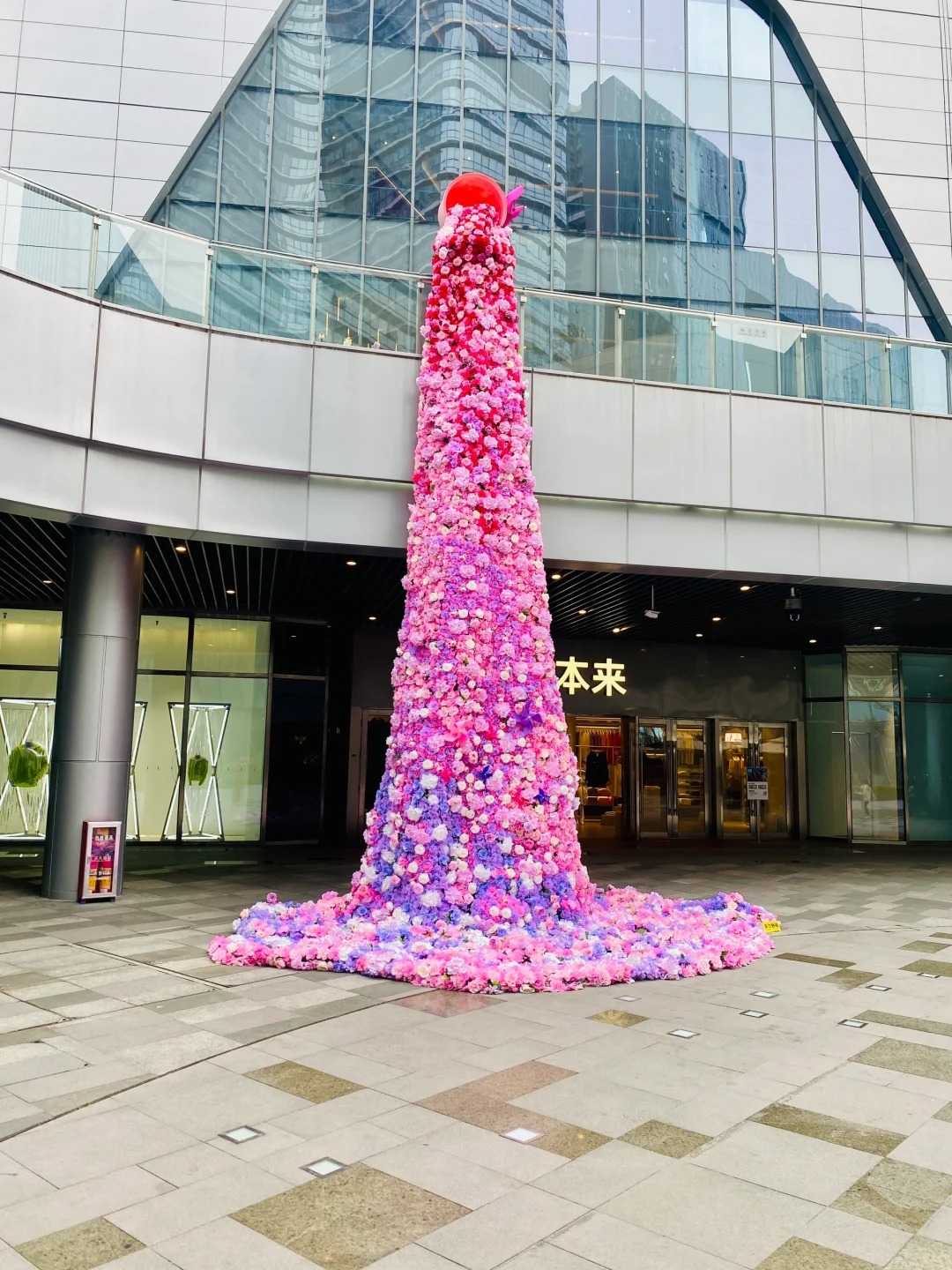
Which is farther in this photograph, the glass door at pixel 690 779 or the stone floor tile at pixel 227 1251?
the glass door at pixel 690 779

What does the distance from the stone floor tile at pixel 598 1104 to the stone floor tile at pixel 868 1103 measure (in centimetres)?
77

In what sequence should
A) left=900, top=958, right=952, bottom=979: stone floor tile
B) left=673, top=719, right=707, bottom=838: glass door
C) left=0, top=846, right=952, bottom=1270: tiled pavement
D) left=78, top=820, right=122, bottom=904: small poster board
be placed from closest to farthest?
left=0, top=846, right=952, bottom=1270: tiled pavement
left=900, top=958, right=952, bottom=979: stone floor tile
left=78, top=820, right=122, bottom=904: small poster board
left=673, top=719, right=707, bottom=838: glass door

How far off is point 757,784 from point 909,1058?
1503 cm

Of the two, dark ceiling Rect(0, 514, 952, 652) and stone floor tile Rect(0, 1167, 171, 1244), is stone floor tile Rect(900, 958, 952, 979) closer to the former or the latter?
dark ceiling Rect(0, 514, 952, 652)

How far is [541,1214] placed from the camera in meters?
3.74

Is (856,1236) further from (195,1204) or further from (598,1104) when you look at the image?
(195,1204)

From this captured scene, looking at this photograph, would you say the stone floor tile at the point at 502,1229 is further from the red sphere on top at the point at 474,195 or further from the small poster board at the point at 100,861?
the red sphere on top at the point at 474,195

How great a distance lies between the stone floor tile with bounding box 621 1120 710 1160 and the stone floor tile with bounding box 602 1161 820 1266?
21 cm

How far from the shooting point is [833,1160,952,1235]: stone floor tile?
148 inches

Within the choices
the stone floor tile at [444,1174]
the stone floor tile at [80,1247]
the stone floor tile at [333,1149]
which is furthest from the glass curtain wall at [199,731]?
the stone floor tile at [80,1247]

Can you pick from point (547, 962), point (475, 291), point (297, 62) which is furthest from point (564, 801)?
point (297, 62)

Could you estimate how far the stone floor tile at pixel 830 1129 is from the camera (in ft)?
14.7

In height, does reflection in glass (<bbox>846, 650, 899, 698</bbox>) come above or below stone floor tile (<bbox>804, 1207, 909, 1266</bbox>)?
above

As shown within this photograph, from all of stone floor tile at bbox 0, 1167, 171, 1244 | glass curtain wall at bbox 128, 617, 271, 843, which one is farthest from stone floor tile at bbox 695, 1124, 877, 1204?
glass curtain wall at bbox 128, 617, 271, 843
